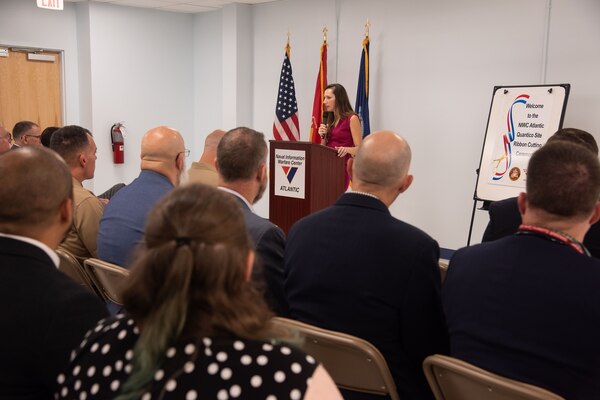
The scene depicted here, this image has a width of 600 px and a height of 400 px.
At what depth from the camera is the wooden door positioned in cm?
746

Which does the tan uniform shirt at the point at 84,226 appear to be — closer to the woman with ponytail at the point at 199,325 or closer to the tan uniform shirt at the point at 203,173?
the tan uniform shirt at the point at 203,173

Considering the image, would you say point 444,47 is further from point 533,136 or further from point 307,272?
point 307,272

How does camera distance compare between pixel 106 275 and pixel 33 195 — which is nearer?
pixel 33 195

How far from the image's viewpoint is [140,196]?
112 inches

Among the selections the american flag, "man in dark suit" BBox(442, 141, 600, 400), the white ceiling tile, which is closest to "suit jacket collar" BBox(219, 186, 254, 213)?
"man in dark suit" BBox(442, 141, 600, 400)

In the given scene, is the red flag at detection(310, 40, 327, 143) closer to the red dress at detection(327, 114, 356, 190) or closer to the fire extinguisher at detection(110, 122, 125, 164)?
the red dress at detection(327, 114, 356, 190)

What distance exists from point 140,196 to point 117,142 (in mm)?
5562

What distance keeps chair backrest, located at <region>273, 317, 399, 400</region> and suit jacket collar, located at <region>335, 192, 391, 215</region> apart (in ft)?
1.50

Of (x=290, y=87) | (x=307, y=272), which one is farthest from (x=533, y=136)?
(x=307, y=272)

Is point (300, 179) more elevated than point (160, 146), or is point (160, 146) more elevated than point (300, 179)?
point (160, 146)

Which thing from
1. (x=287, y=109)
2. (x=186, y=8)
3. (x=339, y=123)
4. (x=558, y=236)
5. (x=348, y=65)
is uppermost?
(x=186, y=8)

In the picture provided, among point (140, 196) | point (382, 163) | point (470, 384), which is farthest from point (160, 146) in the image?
point (470, 384)

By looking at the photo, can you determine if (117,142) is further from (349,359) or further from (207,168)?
(349,359)

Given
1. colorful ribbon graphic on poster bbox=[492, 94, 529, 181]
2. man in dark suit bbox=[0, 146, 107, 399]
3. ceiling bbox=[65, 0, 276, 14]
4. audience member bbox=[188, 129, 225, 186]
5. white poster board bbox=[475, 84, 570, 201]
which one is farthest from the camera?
ceiling bbox=[65, 0, 276, 14]
